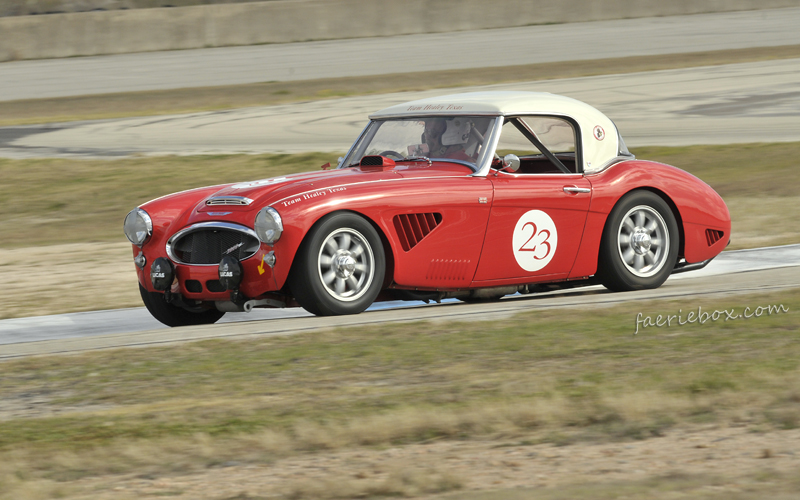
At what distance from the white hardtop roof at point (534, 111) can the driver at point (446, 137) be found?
70 millimetres

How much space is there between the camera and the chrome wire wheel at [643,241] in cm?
861

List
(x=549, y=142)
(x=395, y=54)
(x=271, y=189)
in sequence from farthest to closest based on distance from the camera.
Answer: (x=395, y=54), (x=549, y=142), (x=271, y=189)

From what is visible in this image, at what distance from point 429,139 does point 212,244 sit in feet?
5.82

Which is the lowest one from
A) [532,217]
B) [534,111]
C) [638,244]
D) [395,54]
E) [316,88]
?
[638,244]

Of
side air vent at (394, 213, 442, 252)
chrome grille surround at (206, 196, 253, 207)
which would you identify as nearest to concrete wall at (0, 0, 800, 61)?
chrome grille surround at (206, 196, 253, 207)

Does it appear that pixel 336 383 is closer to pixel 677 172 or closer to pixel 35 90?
pixel 677 172

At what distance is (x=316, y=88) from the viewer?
30.7 m

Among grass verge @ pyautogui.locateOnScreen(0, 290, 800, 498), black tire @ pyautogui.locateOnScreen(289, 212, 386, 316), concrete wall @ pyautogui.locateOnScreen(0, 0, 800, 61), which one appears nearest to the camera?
grass verge @ pyautogui.locateOnScreen(0, 290, 800, 498)

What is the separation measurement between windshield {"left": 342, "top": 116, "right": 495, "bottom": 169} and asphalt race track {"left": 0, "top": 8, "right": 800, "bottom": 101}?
80.2 ft

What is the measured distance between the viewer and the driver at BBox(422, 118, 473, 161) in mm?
8258

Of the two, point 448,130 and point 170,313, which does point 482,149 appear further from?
point 170,313

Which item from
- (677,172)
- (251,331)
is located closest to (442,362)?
(251,331)

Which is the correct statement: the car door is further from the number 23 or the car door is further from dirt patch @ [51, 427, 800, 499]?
dirt patch @ [51, 427, 800, 499]

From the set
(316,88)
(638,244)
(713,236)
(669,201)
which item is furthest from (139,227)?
(316,88)
